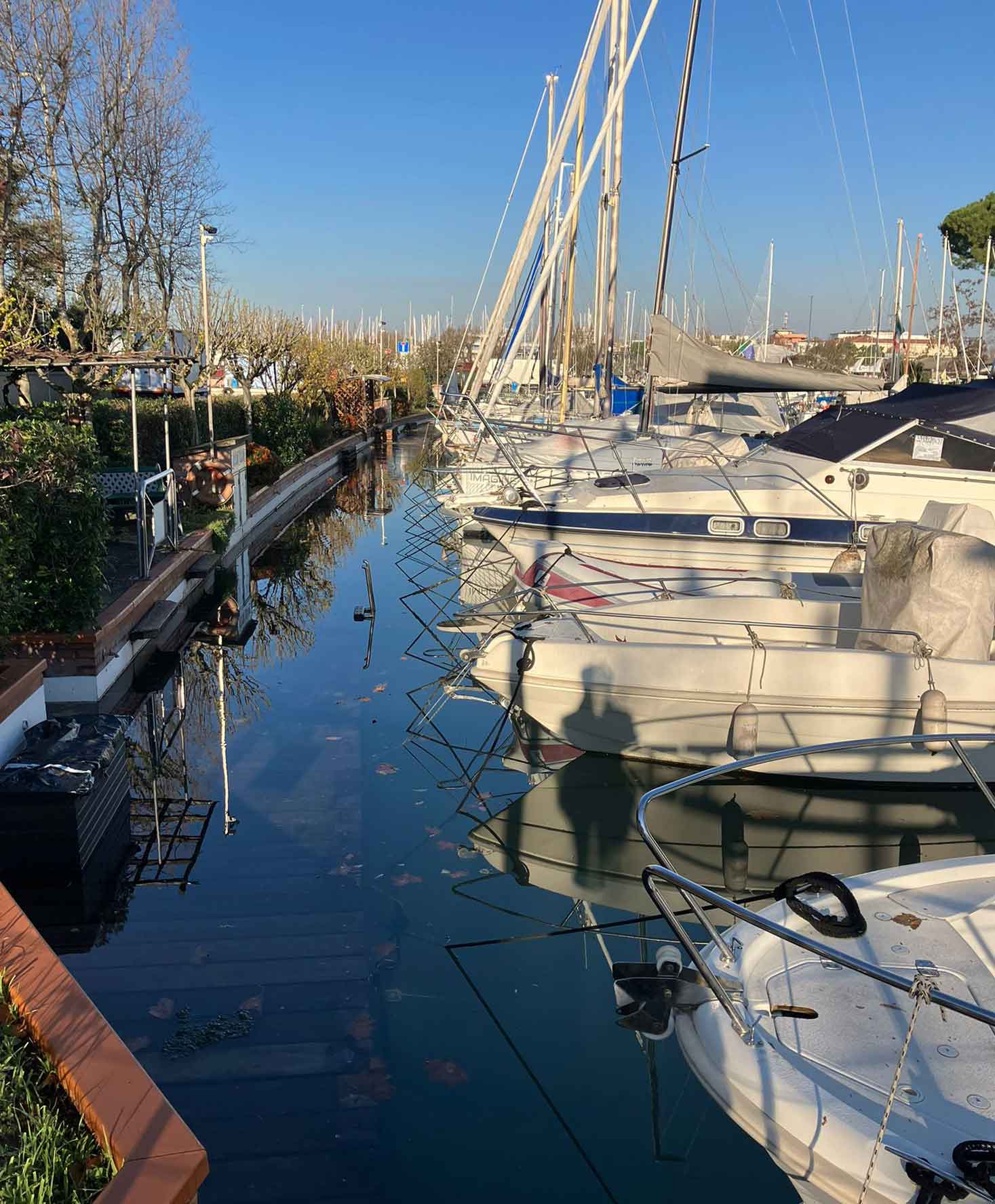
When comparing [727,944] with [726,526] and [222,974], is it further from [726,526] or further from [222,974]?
[726,526]

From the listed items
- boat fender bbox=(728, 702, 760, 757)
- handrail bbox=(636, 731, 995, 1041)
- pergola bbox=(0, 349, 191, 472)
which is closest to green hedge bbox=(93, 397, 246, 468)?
pergola bbox=(0, 349, 191, 472)

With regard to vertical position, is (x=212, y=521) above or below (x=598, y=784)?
above

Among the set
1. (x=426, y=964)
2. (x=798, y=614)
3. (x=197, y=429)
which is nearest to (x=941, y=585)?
(x=798, y=614)

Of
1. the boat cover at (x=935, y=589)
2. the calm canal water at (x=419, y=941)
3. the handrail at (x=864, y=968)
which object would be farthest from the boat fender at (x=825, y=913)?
the boat cover at (x=935, y=589)

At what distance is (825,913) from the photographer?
4.16 meters

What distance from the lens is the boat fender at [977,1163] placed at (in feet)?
9.26

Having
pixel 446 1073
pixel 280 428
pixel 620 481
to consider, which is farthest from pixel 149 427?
pixel 446 1073

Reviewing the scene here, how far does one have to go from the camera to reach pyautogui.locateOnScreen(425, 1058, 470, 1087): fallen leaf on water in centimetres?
457

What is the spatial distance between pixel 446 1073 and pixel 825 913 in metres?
Result: 1.79

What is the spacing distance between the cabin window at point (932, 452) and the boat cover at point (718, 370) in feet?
5.82

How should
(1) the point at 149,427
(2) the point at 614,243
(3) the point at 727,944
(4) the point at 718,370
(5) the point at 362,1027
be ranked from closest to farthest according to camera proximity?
(3) the point at 727,944
(5) the point at 362,1027
(4) the point at 718,370
(1) the point at 149,427
(2) the point at 614,243

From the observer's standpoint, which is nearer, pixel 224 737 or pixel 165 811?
pixel 165 811

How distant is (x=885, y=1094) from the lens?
329 centimetres

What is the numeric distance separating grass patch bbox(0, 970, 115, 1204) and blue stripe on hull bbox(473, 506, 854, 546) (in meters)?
9.94
